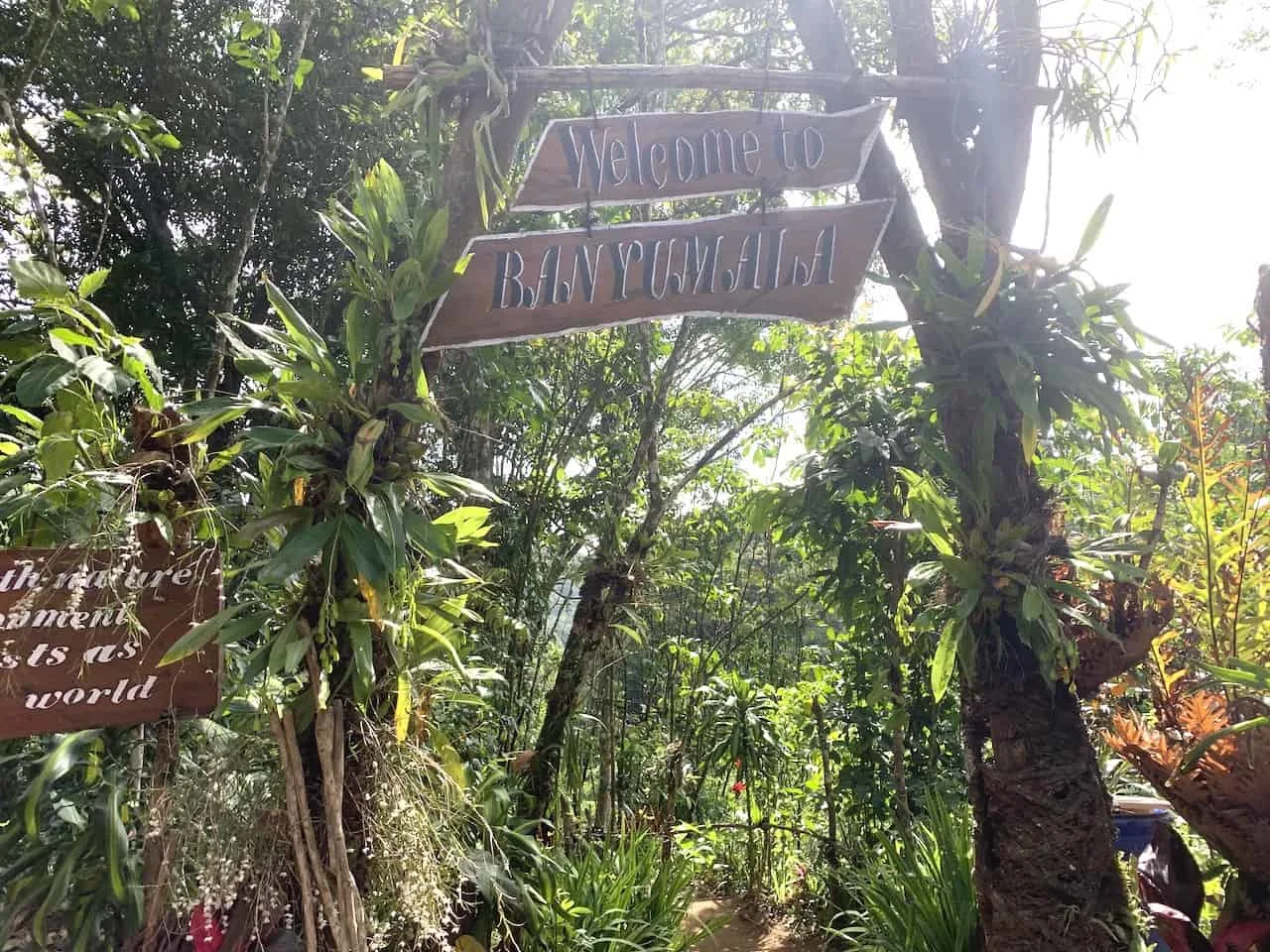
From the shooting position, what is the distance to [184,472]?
1407 mm

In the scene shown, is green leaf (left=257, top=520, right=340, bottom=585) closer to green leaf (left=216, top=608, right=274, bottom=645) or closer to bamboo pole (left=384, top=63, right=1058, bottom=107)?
green leaf (left=216, top=608, right=274, bottom=645)

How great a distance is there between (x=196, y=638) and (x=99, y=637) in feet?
0.61

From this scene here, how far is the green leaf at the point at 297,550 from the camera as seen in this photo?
121 centimetres

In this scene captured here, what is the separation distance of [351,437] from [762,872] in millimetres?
3742

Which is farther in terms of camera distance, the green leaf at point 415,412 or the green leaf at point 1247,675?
the green leaf at point 415,412

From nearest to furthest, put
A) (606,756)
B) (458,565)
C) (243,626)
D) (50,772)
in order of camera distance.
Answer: (243,626)
(50,772)
(458,565)
(606,756)

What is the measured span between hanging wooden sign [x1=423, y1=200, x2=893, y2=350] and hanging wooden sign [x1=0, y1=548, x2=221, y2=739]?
2.11ft

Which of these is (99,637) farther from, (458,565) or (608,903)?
(608,903)

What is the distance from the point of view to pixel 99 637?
4.33 ft

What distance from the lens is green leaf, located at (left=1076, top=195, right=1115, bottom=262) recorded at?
4.58ft

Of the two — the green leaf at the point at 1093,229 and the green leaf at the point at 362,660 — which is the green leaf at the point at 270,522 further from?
the green leaf at the point at 1093,229

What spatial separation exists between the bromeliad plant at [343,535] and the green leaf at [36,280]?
333 millimetres

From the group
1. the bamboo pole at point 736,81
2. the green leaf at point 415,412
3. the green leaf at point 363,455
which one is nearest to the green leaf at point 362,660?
the green leaf at point 363,455

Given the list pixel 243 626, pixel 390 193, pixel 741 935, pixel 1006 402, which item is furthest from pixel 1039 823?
pixel 741 935
